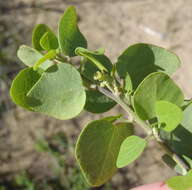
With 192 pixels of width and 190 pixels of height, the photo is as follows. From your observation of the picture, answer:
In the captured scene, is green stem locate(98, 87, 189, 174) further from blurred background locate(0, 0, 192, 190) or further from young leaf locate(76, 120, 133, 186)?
blurred background locate(0, 0, 192, 190)

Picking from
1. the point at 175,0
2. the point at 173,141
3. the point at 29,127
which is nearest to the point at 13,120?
the point at 29,127

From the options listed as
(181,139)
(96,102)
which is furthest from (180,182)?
(96,102)

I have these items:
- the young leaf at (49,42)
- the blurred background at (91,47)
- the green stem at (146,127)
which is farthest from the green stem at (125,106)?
the blurred background at (91,47)

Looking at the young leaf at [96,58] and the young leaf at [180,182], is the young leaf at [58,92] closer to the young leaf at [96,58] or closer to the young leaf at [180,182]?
the young leaf at [96,58]

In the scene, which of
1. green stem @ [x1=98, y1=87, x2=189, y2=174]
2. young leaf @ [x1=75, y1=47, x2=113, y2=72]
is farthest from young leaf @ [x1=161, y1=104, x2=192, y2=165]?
young leaf @ [x1=75, y1=47, x2=113, y2=72]

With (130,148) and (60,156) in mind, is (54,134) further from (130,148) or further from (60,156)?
(130,148)

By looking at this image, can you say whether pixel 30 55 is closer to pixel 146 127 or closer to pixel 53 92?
pixel 53 92

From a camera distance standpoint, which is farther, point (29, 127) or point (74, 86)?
point (29, 127)
